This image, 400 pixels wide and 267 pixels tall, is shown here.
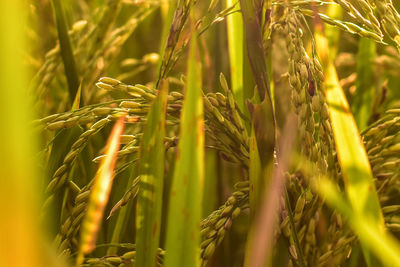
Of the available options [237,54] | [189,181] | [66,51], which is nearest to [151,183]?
[189,181]

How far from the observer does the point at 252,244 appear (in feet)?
2.17

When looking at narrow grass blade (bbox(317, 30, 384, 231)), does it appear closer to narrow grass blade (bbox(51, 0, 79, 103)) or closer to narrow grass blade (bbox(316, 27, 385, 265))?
narrow grass blade (bbox(316, 27, 385, 265))

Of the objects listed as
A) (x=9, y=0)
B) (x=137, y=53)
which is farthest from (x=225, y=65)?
(x=9, y=0)

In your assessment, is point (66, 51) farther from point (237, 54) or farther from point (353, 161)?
point (353, 161)

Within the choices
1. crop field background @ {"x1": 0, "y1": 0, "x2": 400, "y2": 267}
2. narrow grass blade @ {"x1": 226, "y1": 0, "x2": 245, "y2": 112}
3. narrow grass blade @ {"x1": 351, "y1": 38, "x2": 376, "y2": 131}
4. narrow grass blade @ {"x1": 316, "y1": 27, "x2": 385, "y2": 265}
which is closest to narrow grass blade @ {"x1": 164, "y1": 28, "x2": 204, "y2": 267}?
crop field background @ {"x1": 0, "y1": 0, "x2": 400, "y2": 267}

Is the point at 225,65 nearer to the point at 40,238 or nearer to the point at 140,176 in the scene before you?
the point at 140,176

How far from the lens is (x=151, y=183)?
0.56 m

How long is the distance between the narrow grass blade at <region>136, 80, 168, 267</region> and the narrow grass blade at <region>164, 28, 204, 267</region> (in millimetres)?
65

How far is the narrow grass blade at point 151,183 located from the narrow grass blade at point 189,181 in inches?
2.6

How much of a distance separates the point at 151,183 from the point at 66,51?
60cm

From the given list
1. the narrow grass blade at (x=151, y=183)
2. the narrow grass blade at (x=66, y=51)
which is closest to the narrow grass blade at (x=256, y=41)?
the narrow grass blade at (x=151, y=183)

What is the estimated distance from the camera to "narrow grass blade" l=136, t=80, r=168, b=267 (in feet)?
1.81

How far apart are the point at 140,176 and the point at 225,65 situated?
2.34ft

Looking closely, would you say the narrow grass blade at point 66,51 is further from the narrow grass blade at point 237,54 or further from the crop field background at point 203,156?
the narrow grass blade at point 237,54
